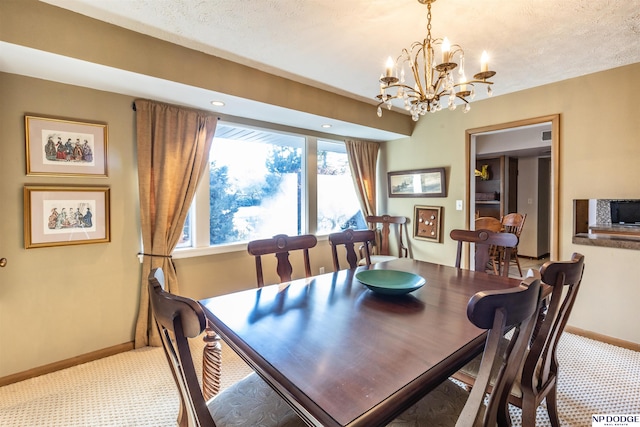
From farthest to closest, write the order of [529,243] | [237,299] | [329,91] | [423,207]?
1. [529,243]
2. [423,207]
3. [329,91]
4. [237,299]

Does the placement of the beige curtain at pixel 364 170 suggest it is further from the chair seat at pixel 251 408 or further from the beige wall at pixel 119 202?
the chair seat at pixel 251 408

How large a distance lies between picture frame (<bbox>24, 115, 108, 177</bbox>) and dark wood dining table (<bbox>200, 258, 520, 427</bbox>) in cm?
172

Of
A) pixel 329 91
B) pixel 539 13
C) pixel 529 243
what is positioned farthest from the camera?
pixel 529 243

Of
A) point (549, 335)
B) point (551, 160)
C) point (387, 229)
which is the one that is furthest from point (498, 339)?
point (387, 229)

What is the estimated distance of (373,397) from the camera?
829 millimetres

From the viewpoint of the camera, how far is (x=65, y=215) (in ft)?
7.54

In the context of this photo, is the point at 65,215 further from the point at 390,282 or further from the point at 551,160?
the point at 551,160

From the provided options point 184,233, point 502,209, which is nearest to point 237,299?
point 184,233

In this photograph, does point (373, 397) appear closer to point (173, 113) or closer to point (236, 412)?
point (236, 412)

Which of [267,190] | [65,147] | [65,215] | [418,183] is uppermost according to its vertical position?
[65,147]

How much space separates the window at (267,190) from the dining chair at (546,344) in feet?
8.35

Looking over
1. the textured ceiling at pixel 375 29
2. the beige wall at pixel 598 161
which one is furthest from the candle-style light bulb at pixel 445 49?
the beige wall at pixel 598 161

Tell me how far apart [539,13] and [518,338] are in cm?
197

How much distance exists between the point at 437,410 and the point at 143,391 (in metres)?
1.94
